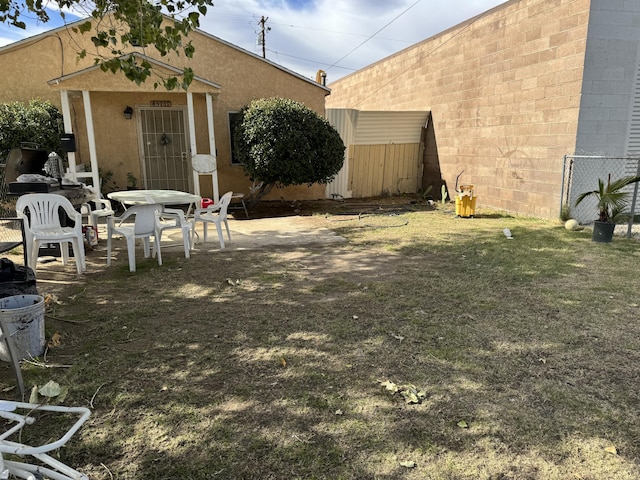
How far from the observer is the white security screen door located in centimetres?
1015

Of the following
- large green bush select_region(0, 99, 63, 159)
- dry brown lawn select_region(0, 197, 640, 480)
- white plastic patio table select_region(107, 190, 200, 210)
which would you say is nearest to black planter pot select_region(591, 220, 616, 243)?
dry brown lawn select_region(0, 197, 640, 480)

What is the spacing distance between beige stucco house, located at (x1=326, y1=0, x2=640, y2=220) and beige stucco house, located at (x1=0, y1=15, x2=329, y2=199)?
233 cm

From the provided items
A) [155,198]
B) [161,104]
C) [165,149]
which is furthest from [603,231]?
[161,104]

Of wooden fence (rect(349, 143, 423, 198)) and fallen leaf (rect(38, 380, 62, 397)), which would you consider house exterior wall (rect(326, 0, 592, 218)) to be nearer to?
wooden fence (rect(349, 143, 423, 198))

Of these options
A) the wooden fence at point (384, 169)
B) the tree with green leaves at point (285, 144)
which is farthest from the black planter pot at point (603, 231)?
the wooden fence at point (384, 169)

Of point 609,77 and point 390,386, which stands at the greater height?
point 609,77

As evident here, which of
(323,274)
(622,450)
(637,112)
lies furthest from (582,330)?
(637,112)

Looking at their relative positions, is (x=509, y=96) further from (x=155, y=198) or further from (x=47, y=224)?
(x=47, y=224)

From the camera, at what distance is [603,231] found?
6543 mm

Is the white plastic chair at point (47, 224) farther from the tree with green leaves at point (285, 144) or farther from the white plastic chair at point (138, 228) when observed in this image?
the tree with green leaves at point (285, 144)

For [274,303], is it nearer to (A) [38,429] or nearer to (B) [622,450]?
(A) [38,429]

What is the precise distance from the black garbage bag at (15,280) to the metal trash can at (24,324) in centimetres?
12

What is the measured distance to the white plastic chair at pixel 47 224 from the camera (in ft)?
15.4

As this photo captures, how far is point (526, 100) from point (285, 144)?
493 centimetres
